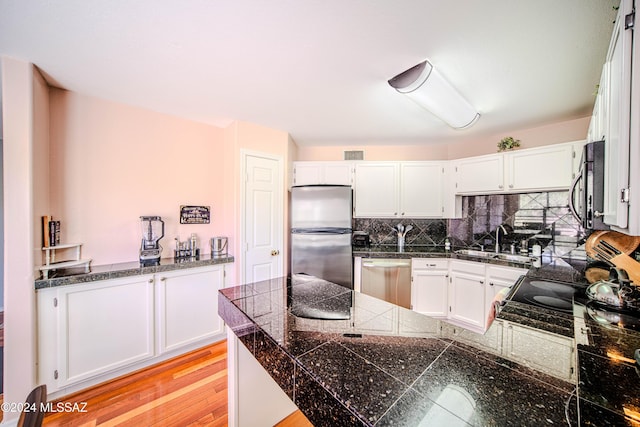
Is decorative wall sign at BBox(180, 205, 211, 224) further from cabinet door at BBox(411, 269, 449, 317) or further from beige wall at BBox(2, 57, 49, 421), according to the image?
cabinet door at BBox(411, 269, 449, 317)

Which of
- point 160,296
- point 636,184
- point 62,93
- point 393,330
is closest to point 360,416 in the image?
point 393,330

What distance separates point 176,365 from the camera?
86.4 inches

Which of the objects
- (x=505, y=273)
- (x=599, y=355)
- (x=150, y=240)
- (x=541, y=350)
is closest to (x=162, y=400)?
(x=150, y=240)

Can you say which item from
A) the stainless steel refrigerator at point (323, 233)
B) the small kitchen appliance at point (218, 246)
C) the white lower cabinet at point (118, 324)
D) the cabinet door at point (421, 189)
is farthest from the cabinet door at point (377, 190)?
the white lower cabinet at point (118, 324)

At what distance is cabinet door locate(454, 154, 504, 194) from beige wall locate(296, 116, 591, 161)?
36cm

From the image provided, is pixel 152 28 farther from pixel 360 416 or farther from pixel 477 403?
pixel 477 403

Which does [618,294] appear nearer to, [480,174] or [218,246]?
[480,174]

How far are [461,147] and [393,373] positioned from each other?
3.58 meters

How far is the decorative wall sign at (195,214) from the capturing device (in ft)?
8.65

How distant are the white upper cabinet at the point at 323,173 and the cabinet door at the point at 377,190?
16cm

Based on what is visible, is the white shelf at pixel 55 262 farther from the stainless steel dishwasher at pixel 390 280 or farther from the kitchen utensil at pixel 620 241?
the kitchen utensil at pixel 620 241

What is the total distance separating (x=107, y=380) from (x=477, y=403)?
2.75 metres

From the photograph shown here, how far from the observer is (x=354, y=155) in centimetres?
359

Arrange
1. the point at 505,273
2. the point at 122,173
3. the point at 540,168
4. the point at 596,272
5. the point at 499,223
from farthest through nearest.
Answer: the point at 499,223, the point at 540,168, the point at 505,273, the point at 122,173, the point at 596,272
